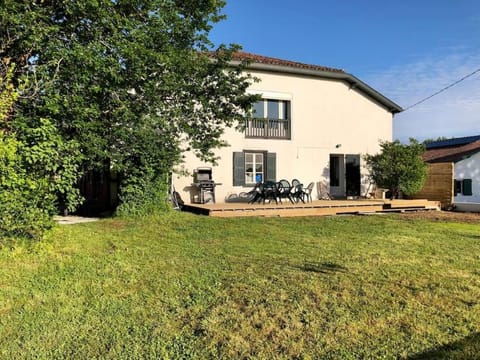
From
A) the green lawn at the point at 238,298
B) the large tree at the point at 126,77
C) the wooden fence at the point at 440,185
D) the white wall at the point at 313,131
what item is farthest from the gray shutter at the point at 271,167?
the green lawn at the point at 238,298

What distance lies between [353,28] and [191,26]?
8697 mm

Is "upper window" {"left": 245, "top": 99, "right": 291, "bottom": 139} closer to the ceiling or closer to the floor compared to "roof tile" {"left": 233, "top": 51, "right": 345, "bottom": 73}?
Result: closer to the floor

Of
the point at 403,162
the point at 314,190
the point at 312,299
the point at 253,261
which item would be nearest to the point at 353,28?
the point at 403,162

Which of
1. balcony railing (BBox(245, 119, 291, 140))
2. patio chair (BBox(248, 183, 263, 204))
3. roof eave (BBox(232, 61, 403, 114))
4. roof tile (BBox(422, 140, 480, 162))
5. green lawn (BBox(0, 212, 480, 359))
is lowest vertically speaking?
green lawn (BBox(0, 212, 480, 359))

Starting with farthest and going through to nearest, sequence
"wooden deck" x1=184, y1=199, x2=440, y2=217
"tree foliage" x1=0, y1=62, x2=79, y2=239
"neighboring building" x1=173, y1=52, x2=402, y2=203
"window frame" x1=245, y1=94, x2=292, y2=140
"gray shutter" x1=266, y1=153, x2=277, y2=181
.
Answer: "gray shutter" x1=266, y1=153, x2=277, y2=181, "window frame" x1=245, y1=94, x2=292, y2=140, "neighboring building" x1=173, y1=52, x2=402, y2=203, "wooden deck" x1=184, y1=199, x2=440, y2=217, "tree foliage" x1=0, y1=62, x2=79, y2=239

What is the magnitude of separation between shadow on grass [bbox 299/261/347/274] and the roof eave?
411 inches

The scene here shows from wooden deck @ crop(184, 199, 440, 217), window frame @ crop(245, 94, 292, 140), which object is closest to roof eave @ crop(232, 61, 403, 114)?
window frame @ crop(245, 94, 292, 140)

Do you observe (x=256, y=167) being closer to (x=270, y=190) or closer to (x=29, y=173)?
(x=270, y=190)

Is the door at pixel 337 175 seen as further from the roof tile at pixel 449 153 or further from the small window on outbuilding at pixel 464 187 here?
the roof tile at pixel 449 153

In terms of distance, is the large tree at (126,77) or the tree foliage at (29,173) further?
the large tree at (126,77)

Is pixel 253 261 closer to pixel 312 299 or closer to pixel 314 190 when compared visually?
pixel 312 299

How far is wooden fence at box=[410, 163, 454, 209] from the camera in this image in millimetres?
15677

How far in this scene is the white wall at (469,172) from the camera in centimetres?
1730

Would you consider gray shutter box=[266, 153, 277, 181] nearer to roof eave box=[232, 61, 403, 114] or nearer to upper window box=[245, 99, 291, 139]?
upper window box=[245, 99, 291, 139]
